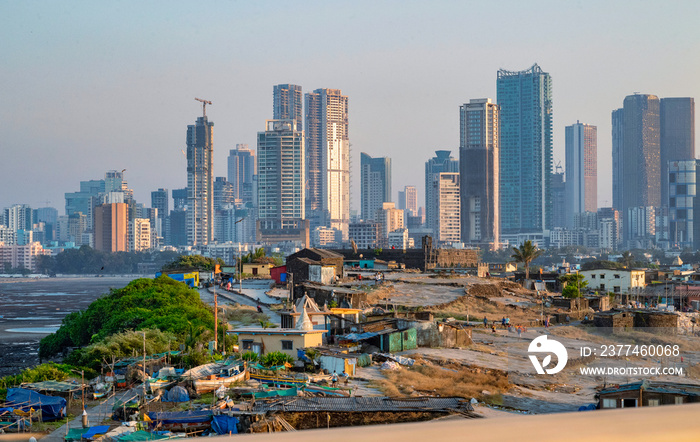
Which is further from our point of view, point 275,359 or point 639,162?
point 639,162

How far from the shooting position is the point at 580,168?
192000 millimetres

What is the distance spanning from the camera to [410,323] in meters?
15.4

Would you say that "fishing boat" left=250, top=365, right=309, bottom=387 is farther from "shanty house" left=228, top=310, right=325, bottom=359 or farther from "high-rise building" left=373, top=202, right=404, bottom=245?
"high-rise building" left=373, top=202, right=404, bottom=245

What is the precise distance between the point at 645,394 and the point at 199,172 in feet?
546

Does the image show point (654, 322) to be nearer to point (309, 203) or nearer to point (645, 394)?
point (645, 394)

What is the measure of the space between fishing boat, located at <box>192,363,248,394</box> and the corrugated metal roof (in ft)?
6.11

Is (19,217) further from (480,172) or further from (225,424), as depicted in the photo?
(225,424)

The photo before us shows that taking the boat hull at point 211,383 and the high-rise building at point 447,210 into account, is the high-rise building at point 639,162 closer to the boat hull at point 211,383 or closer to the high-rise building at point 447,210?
the high-rise building at point 447,210

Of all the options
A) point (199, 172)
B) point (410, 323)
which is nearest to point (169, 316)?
point (410, 323)

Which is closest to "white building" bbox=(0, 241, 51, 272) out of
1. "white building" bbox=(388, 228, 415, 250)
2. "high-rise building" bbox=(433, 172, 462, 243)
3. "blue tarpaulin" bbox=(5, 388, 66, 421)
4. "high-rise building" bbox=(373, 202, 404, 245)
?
"white building" bbox=(388, 228, 415, 250)

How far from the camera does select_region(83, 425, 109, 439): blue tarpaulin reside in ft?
25.8

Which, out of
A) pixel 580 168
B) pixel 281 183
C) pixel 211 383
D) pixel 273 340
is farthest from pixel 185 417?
pixel 580 168

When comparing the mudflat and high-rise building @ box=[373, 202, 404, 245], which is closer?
the mudflat

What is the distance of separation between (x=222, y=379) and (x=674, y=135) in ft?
295
